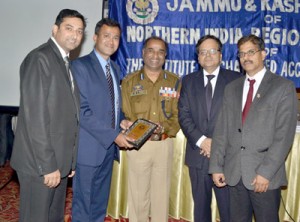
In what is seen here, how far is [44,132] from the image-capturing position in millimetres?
1956

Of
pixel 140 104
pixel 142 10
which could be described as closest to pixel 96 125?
pixel 140 104

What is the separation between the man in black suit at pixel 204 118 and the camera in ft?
8.74

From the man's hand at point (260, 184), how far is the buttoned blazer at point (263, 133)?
26 mm

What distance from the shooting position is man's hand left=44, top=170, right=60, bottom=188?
2.01 metres

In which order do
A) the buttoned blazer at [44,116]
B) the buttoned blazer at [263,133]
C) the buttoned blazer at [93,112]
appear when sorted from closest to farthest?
the buttoned blazer at [44,116], the buttoned blazer at [263,133], the buttoned blazer at [93,112]

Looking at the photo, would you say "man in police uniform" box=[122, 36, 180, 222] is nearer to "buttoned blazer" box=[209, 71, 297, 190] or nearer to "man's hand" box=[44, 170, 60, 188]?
"buttoned blazer" box=[209, 71, 297, 190]

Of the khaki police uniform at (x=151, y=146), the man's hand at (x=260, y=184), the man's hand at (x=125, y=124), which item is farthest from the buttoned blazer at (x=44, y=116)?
the man's hand at (x=260, y=184)

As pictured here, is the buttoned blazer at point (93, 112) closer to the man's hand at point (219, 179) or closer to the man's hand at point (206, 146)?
the man's hand at point (206, 146)

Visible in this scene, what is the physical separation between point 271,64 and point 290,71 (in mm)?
246

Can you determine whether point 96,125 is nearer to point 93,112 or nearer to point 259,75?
point 93,112

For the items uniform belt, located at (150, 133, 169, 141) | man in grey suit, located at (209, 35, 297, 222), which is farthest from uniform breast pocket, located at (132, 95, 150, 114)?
man in grey suit, located at (209, 35, 297, 222)

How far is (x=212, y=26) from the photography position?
13.8 ft

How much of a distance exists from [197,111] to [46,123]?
123 centimetres

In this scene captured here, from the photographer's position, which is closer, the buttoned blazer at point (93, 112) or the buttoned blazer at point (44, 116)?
the buttoned blazer at point (44, 116)
